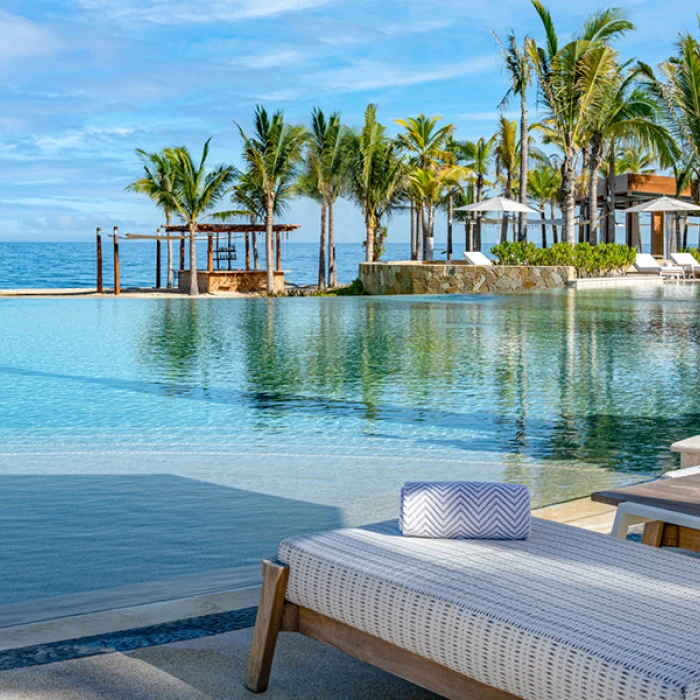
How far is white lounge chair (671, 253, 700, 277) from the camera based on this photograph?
2745 centimetres

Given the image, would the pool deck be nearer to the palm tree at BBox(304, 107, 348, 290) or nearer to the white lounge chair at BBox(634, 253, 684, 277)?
the white lounge chair at BBox(634, 253, 684, 277)

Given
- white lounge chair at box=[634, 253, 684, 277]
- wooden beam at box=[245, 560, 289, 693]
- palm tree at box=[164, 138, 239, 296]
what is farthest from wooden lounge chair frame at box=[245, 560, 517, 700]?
palm tree at box=[164, 138, 239, 296]

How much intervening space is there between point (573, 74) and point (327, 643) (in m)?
25.8

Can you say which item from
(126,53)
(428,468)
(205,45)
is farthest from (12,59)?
(428,468)

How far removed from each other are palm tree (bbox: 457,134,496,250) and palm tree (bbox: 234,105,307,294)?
12037 millimetres

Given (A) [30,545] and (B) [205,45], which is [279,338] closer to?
(A) [30,545]

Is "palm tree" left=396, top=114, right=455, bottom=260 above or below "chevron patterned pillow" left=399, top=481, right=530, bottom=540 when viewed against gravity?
above

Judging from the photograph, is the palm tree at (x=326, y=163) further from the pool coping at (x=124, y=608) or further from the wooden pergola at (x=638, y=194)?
the pool coping at (x=124, y=608)

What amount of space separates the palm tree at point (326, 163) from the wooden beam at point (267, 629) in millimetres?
32517

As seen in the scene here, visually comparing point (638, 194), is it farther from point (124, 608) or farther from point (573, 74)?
point (124, 608)

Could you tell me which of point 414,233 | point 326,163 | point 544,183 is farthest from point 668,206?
point 544,183

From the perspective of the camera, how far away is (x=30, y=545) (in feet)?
16.2

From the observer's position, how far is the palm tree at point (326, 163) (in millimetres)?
35250

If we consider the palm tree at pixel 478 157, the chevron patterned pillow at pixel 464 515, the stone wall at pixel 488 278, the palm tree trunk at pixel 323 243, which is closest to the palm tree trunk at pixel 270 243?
the palm tree trunk at pixel 323 243
